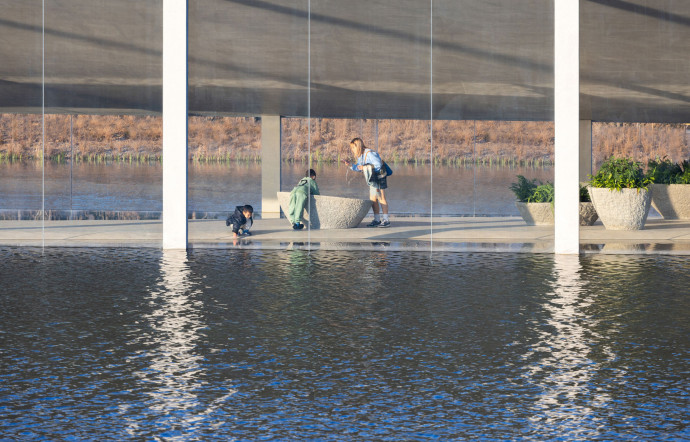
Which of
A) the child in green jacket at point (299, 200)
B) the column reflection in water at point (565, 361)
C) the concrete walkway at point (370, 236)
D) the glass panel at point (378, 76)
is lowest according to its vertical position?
the column reflection in water at point (565, 361)

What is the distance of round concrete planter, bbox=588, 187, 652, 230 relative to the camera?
1673cm

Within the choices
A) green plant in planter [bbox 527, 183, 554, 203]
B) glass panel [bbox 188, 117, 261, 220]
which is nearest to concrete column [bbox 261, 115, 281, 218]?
glass panel [bbox 188, 117, 261, 220]

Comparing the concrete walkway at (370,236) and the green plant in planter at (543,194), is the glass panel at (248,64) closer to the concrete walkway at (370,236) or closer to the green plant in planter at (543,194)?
the concrete walkway at (370,236)

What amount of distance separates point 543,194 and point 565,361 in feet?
37.5

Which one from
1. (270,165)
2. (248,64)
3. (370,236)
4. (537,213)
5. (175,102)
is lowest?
(370,236)

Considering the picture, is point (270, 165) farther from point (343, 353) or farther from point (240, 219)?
point (343, 353)

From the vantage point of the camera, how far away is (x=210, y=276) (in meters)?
11.1

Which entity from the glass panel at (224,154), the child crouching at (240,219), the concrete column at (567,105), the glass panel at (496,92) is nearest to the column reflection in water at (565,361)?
the concrete column at (567,105)

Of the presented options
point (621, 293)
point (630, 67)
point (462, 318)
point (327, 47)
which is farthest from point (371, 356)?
point (630, 67)

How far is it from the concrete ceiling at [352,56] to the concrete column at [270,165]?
43 centimetres

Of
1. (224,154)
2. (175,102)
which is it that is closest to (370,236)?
(175,102)

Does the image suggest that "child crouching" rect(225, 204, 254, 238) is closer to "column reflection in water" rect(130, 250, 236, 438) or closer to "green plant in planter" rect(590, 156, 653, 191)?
"column reflection in water" rect(130, 250, 236, 438)

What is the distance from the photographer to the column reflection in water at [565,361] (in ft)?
18.7

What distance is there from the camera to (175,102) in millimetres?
13773
